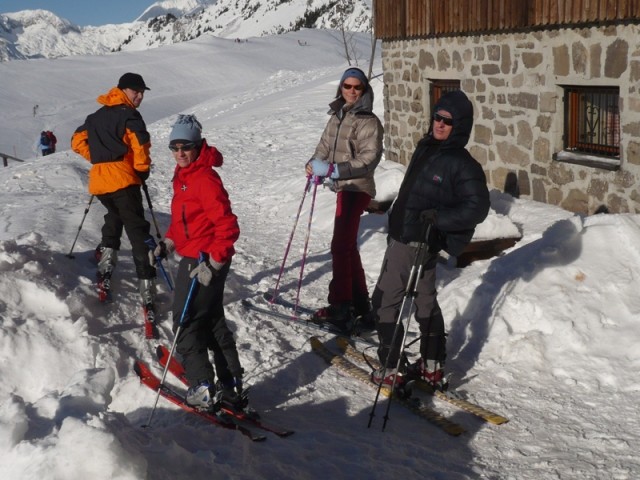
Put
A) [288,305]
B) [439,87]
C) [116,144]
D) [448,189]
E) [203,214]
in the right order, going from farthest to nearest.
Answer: [439,87] → [288,305] → [116,144] → [448,189] → [203,214]

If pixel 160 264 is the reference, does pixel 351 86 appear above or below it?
above

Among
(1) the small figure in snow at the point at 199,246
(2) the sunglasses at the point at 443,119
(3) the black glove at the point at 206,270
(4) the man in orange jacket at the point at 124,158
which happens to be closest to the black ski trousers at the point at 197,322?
(1) the small figure in snow at the point at 199,246

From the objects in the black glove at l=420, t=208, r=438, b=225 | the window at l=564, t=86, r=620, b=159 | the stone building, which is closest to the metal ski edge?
the black glove at l=420, t=208, r=438, b=225

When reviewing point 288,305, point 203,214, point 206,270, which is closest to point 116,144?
point 203,214

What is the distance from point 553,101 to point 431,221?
4.46 meters

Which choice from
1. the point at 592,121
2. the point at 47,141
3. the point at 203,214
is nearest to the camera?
the point at 203,214

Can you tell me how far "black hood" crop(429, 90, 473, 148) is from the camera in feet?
15.1

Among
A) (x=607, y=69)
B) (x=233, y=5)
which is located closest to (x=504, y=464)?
(x=607, y=69)

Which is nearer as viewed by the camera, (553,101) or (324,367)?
(324,367)

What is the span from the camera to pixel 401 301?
498 cm

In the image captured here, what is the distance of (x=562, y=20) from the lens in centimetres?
794

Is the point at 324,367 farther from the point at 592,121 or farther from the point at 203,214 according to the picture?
the point at 592,121

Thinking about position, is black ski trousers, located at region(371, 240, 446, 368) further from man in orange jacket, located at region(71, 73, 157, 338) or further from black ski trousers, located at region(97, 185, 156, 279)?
black ski trousers, located at region(97, 185, 156, 279)

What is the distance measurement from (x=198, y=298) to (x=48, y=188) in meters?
8.14
